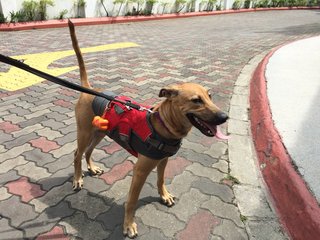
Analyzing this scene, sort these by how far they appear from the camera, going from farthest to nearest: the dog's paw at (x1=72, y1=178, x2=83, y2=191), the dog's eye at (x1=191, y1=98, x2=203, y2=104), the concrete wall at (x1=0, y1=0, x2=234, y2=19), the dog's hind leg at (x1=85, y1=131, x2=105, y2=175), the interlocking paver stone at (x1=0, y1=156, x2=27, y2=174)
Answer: the concrete wall at (x1=0, y1=0, x2=234, y2=19)
the interlocking paver stone at (x1=0, y1=156, x2=27, y2=174)
the dog's hind leg at (x1=85, y1=131, x2=105, y2=175)
the dog's paw at (x1=72, y1=178, x2=83, y2=191)
the dog's eye at (x1=191, y1=98, x2=203, y2=104)

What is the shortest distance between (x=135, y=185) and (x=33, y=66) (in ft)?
19.6

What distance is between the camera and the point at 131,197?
2793 mm

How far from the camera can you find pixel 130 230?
9.08 feet

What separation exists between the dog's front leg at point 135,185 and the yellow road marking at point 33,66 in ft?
14.6

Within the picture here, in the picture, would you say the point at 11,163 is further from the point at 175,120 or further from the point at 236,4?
the point at 236,4

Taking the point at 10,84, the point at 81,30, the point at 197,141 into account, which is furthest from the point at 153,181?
the point at 81,30

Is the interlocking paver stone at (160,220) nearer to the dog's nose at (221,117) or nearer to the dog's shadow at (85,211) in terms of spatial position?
the dog's shadow at (85,211)

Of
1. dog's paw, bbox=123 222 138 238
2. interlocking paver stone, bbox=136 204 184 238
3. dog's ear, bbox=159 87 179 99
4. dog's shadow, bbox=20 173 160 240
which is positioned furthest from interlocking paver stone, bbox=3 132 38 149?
dog's ear, bbox=159 87 179 99

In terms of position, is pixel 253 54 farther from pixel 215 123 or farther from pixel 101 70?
pixel 215 123

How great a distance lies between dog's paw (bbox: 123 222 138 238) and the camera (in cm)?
275

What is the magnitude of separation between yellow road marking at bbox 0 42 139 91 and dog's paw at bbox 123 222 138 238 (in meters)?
4.52

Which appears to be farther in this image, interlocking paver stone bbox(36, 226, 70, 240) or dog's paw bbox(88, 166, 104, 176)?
dog's paw bbox(88, 166, 104, 176)

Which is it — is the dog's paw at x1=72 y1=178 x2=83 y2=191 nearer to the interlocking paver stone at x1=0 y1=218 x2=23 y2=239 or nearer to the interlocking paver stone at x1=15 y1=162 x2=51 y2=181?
the interlocking paver stone at x1=15 y1=162 x2=51 y2=181

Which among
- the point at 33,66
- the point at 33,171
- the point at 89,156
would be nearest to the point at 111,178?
the point at 89,156
